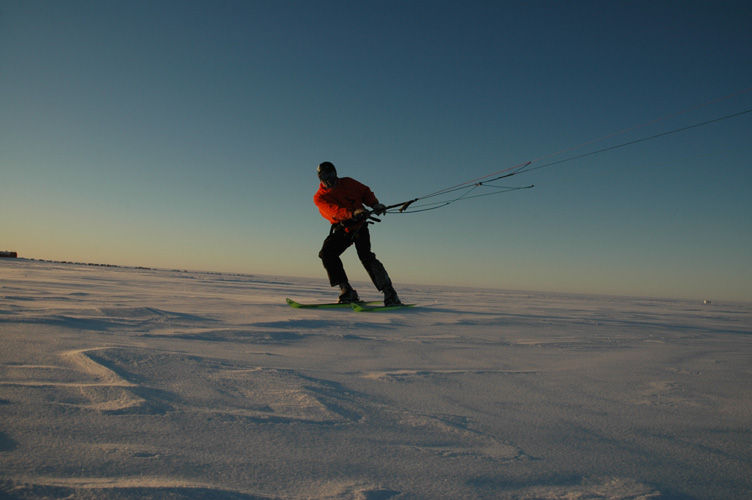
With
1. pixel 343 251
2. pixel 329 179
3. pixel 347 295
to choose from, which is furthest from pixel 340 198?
pixel 347 295

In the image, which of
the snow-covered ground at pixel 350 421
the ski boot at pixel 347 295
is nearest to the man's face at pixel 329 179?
the ski boot at pixel 347 295

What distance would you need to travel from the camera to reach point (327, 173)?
5.43 meters

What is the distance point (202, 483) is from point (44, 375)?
3.44ft

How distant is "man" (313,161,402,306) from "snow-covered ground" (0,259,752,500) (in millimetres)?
2966

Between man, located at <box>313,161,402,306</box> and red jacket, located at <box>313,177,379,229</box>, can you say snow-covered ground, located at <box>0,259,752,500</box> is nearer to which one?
man, located at <box>313,161,402,306</box>

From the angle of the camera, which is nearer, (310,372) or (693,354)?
(310,372)

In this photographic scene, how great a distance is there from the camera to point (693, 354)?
2725mm

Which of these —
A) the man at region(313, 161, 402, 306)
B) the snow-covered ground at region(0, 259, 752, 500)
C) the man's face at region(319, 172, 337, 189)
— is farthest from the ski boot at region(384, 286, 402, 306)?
the snow-covered ground at region(0, 259, 752, 500)

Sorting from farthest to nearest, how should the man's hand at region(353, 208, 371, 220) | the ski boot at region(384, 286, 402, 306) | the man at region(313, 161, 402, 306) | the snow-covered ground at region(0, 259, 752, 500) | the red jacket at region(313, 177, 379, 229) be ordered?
1. the red jacket at region(313, 177, 379, 229)
2. the man at region(313, 161, 402, 306)
3. the ski boot at region(384, 286, 402, 306)
4. the man's hand at region(353, 208, 371, 220)
5. the snow-covered ground at region(0, 259, 752, 500)

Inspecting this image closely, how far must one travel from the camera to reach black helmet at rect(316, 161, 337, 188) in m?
5.44

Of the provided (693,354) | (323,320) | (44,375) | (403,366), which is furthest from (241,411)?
(693,354)

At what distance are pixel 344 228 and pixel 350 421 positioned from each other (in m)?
4.35

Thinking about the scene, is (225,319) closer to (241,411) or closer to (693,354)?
(241,411)

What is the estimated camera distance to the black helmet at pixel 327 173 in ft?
17.8
